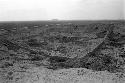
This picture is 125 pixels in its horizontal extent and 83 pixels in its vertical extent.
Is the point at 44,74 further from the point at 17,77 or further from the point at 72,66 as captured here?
the point at 72,66

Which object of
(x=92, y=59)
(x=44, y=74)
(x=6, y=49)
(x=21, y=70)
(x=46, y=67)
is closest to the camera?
(x=44, y=74)

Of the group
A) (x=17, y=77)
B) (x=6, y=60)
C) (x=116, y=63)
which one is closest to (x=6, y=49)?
(x=6, y=60)

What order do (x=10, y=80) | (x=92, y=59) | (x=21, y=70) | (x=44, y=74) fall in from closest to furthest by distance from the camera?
1. (x=10, y=80)
2. (x=44, y=74)
3. (x=21, y=70)
4. (x=92, y=59)

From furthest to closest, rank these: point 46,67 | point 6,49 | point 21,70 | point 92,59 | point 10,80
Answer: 1. point 6,49
2. point 92,59
3. point 46,67
4. point 21,70
5. point 10,80

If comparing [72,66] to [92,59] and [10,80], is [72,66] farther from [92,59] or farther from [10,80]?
[10,80]

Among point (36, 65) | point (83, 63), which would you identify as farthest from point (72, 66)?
point (36, 65)

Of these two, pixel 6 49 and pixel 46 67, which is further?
pixel 6 49

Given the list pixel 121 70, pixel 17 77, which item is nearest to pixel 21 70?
pixel 17 77

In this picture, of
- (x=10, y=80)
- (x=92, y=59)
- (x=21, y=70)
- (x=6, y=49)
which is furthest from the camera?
(x=6, y=49)

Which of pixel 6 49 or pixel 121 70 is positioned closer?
pixel 121 70
